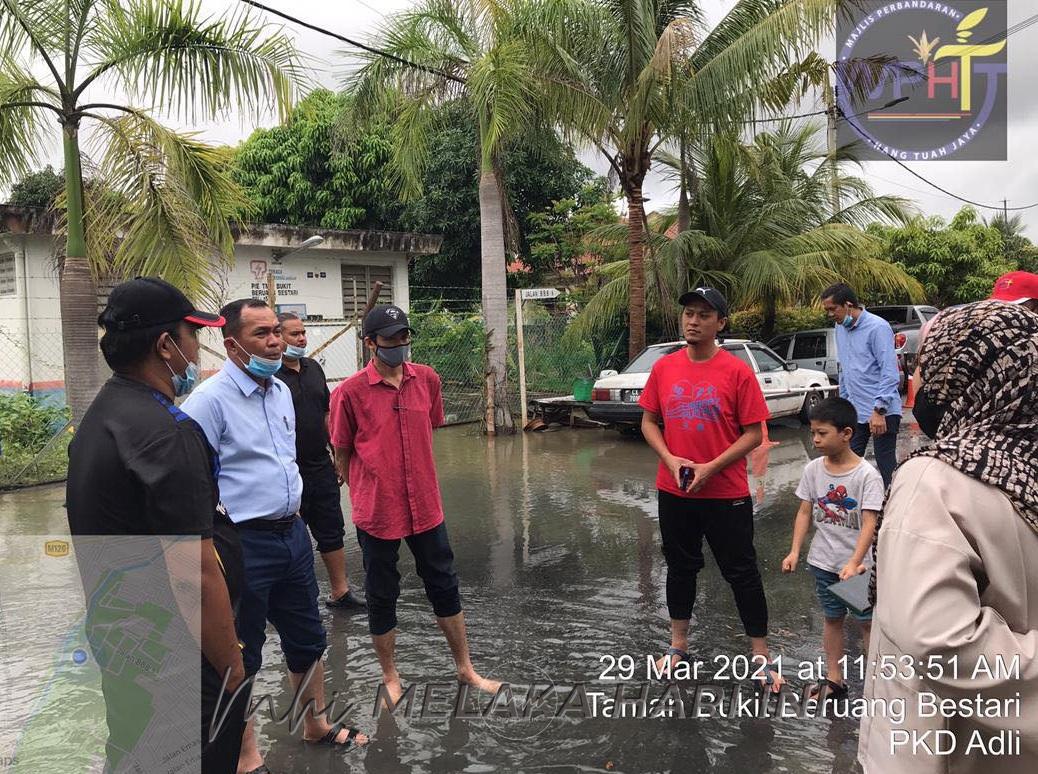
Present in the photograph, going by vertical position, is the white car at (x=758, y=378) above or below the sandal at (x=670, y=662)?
above

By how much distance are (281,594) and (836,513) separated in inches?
99.8

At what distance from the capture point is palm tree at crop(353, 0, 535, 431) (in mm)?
10945

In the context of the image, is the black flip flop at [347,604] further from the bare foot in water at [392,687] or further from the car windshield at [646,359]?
the car windshield at [646,359]

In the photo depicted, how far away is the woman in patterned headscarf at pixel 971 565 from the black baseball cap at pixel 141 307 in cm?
192

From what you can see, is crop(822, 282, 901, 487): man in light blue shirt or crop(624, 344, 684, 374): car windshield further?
crop(624, 344, 684, 374): car windshield

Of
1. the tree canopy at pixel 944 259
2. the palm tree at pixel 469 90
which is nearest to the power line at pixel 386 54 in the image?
the palm tree at pixel 469 90

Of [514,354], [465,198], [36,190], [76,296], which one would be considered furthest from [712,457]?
[465,198]

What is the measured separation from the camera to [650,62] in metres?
11.4

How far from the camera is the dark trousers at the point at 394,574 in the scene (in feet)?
12.5

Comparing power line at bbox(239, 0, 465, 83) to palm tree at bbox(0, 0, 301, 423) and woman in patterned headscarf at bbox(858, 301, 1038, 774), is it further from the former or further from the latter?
woman in patterned headscarf at bbox(858, 301, 1038, 774)

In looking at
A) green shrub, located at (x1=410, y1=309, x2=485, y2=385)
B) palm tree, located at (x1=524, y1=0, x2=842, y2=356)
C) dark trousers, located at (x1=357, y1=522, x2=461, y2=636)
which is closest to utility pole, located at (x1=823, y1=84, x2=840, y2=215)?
palm tree, located at (x1=524, y1=0, x2=842, y2=356)

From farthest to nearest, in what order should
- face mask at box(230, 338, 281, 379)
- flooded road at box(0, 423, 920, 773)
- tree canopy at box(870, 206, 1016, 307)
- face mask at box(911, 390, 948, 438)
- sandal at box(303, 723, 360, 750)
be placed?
tree canopy at box(870, 206, 1016, 307), sandal at box(303, 723, 360, 750), flooded road at box(0, 423, 920, 773), face mask at box(230, 338, 281, 379), face mask at box(911, 390, 948, 438)

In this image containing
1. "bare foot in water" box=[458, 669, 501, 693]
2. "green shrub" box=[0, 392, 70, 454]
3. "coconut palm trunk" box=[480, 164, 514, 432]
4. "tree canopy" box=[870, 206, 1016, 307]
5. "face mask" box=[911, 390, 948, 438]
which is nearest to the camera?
"face mask" box=[911, 390, 948, 438]

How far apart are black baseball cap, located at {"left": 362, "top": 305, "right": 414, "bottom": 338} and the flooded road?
70.2 inches
